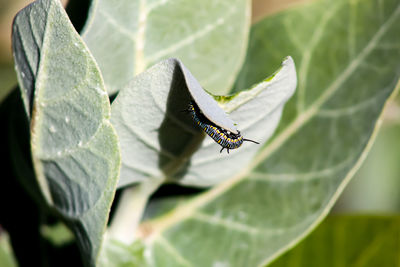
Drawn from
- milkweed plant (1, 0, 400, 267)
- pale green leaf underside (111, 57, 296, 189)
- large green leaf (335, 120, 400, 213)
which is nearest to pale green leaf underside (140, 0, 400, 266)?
milkweed plant (1, 0, 400, 267)

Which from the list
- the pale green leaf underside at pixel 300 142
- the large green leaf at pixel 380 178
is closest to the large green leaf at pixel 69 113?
the pale green leaf underside at pixel 300 142

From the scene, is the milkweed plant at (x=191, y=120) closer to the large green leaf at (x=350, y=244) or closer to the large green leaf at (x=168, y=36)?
the large green leaf at (x=168, y=36)

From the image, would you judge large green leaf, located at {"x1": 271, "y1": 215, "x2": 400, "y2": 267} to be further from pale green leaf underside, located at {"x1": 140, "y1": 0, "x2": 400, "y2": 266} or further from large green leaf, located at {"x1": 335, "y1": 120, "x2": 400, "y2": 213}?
large green leaf, located at {"x1": 335, "y1": 120, "x2": 400, "y2": 213}

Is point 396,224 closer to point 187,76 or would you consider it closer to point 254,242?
point 254,242

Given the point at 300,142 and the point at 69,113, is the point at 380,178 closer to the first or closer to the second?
the point at 300,142

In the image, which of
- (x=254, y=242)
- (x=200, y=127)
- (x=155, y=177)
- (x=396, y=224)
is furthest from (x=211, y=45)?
(x=396, y=224)

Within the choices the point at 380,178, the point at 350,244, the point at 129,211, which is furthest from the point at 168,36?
the point at 380,178
